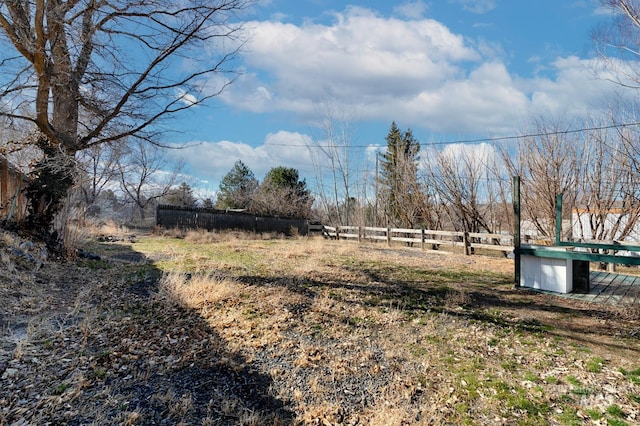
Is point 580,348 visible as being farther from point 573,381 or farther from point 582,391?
point 582,391

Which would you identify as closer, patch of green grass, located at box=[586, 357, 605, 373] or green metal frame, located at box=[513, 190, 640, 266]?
patch of green grass, located at box=[586, 357, 605, 373]

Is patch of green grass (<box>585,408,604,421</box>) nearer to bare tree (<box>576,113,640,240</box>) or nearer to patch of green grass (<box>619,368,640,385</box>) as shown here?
patch of green grass (<box>619,368,640,385</box>)

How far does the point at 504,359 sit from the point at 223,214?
17.9m

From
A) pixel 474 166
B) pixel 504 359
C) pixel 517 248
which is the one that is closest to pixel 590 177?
pixel 474 166

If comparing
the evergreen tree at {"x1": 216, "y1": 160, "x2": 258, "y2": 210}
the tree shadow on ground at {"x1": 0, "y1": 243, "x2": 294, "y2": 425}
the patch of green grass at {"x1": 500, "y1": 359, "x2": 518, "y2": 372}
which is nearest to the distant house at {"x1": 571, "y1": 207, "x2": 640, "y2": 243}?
the patch of green grass at {"x1": 500, "y1": 359, "x2": 518, "y2": 372}

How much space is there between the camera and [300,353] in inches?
153

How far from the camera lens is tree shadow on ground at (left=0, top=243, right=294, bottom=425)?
2.74 m

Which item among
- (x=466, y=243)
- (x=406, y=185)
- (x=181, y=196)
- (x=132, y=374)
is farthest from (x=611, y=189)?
(x=181, y=196)

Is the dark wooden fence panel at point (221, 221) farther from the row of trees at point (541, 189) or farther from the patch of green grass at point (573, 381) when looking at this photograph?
the patch of green grass at point (573, 381)

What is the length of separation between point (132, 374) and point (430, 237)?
1316 centimetres

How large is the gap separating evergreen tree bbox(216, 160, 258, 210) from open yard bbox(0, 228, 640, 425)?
915 inches

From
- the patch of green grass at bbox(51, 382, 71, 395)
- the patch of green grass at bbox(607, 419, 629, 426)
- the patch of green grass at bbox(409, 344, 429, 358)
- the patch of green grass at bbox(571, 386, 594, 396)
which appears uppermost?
the patch of green grass at bbox(51, 382, 71, 395)

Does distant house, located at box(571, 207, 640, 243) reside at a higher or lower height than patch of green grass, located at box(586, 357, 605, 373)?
higher

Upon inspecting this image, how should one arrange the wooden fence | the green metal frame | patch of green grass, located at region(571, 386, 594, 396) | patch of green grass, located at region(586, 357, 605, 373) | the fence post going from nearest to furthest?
patch of green grass, located at region(571, 386, 594, 396) → patch of green grass, located at region(586, 357, 605, 373) → the green metal frame → the wooden fence → the fence post
